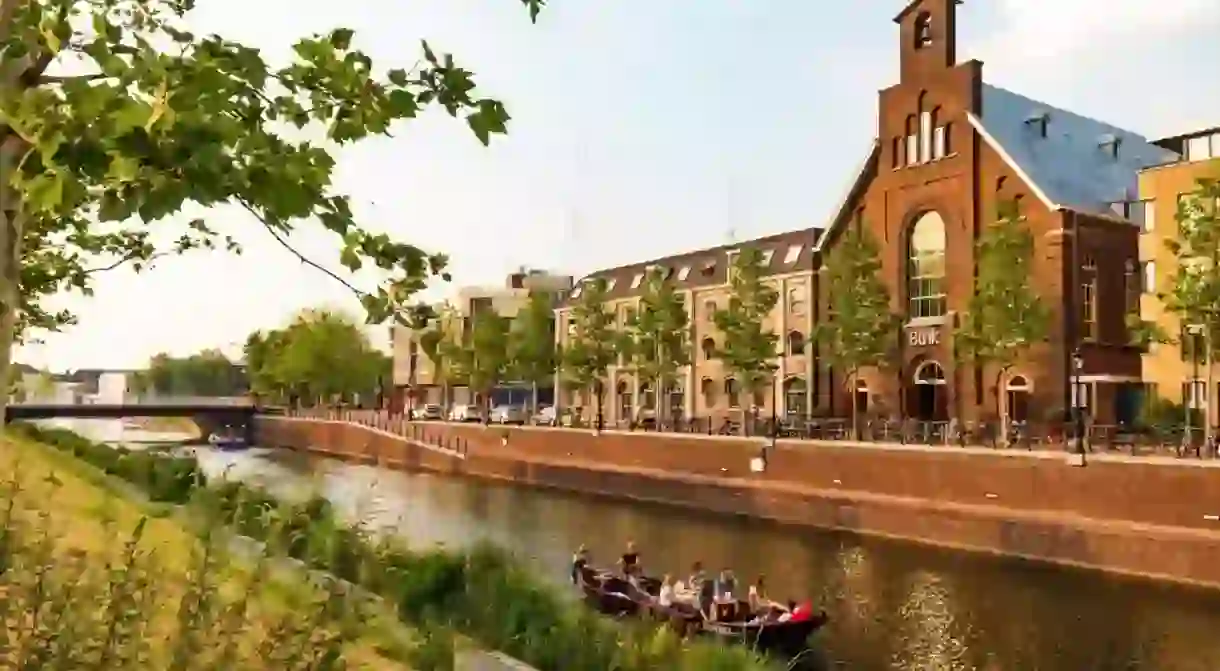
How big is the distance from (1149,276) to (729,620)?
92.3 feet

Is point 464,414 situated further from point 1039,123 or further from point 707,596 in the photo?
point 707,596

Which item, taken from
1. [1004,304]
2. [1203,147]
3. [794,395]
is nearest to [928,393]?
[794,395]

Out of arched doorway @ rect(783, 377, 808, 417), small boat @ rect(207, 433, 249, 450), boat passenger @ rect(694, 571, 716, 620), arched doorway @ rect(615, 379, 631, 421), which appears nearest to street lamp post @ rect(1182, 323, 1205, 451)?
boat passenger @ rect(694, 571, 716, 620)

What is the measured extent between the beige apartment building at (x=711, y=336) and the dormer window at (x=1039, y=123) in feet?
40.4

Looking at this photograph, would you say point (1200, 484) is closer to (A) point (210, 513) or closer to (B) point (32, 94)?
(A) point (210, 513)

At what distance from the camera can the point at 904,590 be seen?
28.1m

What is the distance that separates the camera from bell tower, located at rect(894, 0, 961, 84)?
49750mm

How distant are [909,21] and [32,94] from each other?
51.9m

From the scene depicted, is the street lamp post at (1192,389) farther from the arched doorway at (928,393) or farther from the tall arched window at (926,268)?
the tall arched window at (926,268)

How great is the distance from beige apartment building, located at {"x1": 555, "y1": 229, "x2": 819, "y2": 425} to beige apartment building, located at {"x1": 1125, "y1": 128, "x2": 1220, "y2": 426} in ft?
51.1

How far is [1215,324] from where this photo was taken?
3300 centimetres

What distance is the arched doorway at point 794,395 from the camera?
57000mm

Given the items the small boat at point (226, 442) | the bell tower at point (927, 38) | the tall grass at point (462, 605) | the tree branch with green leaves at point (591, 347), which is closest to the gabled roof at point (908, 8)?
the bell tower at point (927, 38)

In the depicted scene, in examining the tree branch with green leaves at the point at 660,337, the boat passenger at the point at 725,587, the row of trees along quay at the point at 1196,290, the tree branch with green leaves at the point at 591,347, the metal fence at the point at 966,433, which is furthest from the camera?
the tree branch with green leaves at the point at 591,347
